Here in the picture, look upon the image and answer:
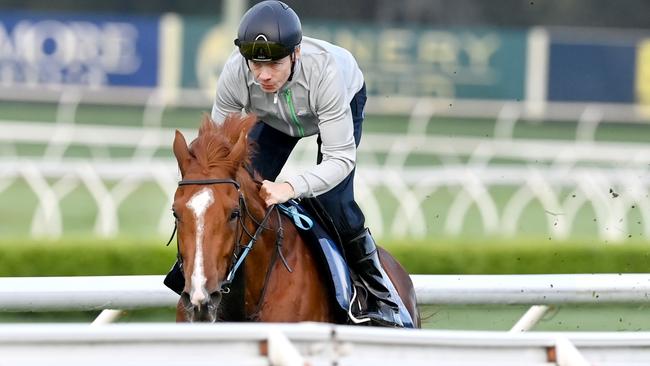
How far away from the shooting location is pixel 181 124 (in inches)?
796

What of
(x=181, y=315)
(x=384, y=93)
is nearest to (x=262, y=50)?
(x=181, y=315)

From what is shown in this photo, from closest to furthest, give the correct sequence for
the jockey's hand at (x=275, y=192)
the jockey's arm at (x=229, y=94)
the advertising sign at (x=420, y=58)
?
the jockey's hand at (x=275, y=192)
the jockey's arm at (x=229, y=94)
the advertising sign at (x=420, y=58)

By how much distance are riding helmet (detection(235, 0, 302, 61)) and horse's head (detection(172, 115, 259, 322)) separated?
179 mm

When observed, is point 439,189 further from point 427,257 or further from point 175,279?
point 175,279

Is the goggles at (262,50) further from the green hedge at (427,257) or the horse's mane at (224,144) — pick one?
the green hedge at (427,257)

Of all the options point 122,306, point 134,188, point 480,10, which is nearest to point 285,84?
point 122,306

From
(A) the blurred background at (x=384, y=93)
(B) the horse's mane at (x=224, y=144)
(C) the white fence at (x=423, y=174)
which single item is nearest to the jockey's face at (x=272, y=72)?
(B) the horse's mane at (x=224, y=144)

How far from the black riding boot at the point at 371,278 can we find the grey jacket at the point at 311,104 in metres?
0.30

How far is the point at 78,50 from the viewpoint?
2006 cm

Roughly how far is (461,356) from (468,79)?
697 inches

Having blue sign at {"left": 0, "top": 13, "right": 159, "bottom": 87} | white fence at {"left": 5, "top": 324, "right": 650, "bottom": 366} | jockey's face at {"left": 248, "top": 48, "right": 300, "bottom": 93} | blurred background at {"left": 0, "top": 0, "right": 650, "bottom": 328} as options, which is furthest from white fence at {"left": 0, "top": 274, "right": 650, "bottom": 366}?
blue sign at {"left": 0, "top": 13, "right": 159, "bottom": 87}

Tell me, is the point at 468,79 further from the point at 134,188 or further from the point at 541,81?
the point at 134,188

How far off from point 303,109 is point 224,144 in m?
0.37

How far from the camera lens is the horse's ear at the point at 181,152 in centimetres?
373
